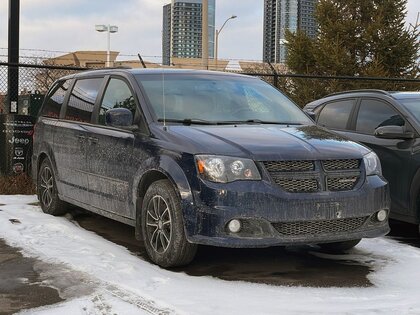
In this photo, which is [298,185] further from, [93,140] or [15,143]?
[15,143]

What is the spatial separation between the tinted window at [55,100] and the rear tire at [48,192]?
2.00 feet

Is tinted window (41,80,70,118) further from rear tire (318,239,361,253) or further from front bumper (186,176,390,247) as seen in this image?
rear tire (318,239,361,253)

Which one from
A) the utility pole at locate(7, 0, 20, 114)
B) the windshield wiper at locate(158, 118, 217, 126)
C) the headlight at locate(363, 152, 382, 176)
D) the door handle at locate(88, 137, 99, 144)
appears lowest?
the headlight at locate(363, 152, 382, 176)

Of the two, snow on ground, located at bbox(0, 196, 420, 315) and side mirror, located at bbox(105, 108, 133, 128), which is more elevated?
side mirror, located at bbox(105, 108, 133, 128)

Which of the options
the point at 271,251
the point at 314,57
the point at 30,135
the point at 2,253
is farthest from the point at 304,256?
the point at 314,57

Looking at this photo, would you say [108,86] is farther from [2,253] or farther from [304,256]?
[304,256]

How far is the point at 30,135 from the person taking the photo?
9.11 m

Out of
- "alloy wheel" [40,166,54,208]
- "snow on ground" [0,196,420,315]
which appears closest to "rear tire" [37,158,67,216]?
"alloy wheel" [40,166,54,208]

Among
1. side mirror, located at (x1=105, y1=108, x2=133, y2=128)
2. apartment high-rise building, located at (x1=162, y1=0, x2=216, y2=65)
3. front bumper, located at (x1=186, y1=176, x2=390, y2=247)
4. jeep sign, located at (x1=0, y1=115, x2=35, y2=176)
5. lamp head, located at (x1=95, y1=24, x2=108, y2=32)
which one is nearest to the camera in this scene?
front bumper, located at (x1=186, y1=176, x2=390, y2=247)

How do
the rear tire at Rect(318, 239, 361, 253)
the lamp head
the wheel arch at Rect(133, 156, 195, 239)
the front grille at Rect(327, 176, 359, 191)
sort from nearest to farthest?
the wheel arch at Rect(133, 156, 195, 239), the front grille at Rect(327, 176, 359, 191), the rear tire at Rect(318, 239, 361, 253), the lamp head

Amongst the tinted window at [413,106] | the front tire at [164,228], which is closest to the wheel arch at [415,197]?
the tinted window at [413,106]

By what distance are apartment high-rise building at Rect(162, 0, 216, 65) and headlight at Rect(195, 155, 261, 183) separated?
20.4 meters

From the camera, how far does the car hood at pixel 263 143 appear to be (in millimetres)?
4637

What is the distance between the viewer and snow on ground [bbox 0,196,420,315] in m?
3.95
